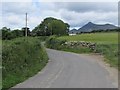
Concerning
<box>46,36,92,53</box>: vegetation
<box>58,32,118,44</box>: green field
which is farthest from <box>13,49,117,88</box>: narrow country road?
<box>46,36,92,53</box>: vegetation

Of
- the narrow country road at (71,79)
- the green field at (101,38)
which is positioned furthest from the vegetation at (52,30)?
the narrow country road at (71,79)

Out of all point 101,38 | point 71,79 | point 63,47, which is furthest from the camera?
point 101,38

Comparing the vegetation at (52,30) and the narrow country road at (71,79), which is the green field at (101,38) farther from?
Result: the vegetation at (52,30)

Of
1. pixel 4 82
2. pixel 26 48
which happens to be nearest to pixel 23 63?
pixel 26 48

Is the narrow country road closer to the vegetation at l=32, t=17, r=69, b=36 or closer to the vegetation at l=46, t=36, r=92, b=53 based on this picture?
the vegetation at l=46, t=36, r=92, b=53

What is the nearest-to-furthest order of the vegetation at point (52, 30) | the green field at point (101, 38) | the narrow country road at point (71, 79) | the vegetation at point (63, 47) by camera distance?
the narrow country road at point (71, 79), the vegetation at point (63, 47), the green field at point (101, 38), the vegetation at point (52, 30)

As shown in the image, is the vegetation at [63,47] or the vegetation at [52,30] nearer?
the vegetation at [63,47]

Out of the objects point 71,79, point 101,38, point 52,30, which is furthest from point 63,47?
point 52,30

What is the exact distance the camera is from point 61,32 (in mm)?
131000

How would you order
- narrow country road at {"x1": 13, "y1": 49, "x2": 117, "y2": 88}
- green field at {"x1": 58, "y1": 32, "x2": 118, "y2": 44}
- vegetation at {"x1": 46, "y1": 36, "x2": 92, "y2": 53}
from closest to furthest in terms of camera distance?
narrow country road at {"x1": 13, "y1": 49, "x2": 117, "y2": 88} < vegetation at {"x1": 46, "y1": 36, "x2": 92, "y2": 53} < green field at {"x1": 58, "y1": 32, "x2": 118, "y2": 44}

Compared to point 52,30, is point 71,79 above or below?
below

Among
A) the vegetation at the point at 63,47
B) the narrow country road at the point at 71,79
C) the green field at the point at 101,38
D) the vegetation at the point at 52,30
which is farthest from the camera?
the vegetation at the point at 52,30

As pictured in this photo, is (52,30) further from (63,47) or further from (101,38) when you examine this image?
(63,47)

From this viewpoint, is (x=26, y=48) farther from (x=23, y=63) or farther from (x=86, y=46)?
(x=86, y=46)
